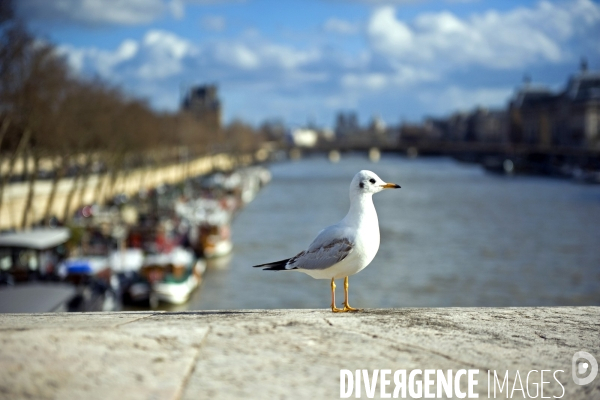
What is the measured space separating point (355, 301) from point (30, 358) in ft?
56.2

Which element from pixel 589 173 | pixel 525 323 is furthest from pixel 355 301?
pixel 589 173

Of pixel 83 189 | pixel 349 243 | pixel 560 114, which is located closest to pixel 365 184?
pixel 349 243

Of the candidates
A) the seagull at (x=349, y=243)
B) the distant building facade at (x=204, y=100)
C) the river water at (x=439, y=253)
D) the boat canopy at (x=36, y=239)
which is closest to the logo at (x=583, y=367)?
the seagull at (x=349, y=243)

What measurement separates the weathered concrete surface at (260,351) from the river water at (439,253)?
14653mm

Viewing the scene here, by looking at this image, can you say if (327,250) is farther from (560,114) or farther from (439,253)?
(560,114)

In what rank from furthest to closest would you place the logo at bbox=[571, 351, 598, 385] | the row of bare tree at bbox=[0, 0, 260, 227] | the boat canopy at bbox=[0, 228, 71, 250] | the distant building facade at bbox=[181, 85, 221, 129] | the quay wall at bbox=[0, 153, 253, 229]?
the distant building facade at bbox=[181, 85, 221, 129], the quay wall at bbox=[0, 153, 253, 229], the row of bare tree at bbox=[0, 0, 260, 227], the boat canopy at bbox=[0, 228, 71, 250], the logo at bbox=[571, 351, 598, 385]

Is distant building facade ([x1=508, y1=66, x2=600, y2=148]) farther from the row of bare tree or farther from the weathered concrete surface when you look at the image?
the weathered concrete surface

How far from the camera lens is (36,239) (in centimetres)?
1883

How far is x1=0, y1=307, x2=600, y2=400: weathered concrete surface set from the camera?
2598 mm

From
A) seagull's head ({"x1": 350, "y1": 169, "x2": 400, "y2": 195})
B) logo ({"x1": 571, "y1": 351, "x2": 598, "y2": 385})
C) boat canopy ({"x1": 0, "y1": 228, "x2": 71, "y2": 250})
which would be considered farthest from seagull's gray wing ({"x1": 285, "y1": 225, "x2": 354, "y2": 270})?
boat canopy ({"x1": 0, "y1": 228, "x2": 71, "y2": 250})

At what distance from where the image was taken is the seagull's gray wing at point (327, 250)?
3.70 metres

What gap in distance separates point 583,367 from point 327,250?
1.23 metres

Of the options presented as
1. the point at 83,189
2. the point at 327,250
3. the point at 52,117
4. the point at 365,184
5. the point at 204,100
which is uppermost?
the point at 204,100

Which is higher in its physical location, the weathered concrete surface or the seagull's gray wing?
the seagull's gray wing
